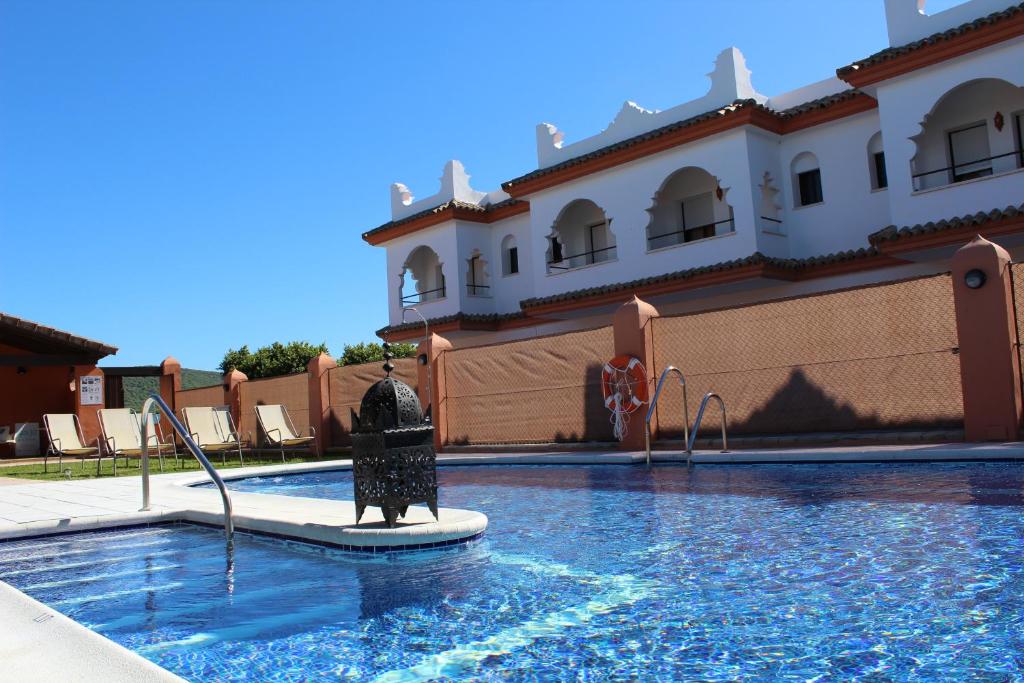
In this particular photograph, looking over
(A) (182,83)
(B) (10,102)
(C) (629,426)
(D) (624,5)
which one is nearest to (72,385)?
(B) (10,102)

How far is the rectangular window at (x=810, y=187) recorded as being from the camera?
19.1m

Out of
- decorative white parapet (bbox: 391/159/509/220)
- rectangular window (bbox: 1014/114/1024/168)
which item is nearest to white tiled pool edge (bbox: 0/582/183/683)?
rectangular window (bbox: 1014/114/1024/168)

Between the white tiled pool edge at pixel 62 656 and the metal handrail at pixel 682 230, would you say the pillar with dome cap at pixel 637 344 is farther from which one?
the white tiled pool edge at pixel 62 656

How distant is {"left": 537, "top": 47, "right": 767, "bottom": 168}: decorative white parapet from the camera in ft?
63.7

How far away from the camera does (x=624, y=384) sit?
13266mm

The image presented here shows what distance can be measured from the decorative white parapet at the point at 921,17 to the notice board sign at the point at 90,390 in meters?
21.2

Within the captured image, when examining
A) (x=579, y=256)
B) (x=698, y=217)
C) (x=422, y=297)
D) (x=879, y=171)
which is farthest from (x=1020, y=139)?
(x=422, y=297)

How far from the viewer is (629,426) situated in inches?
524

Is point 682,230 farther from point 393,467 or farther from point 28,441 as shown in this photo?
point 28,441

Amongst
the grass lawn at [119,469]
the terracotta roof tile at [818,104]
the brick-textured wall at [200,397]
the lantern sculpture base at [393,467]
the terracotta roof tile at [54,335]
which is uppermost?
the terracotta roof tile at [818,104]

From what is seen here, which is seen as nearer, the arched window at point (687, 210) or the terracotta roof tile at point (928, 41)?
the terracotta roof tile at point (928, 41)

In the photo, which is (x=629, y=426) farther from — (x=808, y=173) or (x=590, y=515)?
(x=808, y=173)

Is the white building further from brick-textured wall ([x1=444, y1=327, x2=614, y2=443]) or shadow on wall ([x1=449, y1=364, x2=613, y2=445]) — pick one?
shadow on wall ([x1=449, y1=364, x2=613, y2=445])

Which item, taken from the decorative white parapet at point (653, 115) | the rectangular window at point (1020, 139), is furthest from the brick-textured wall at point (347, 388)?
the rectangular window at point (1020, 139)
